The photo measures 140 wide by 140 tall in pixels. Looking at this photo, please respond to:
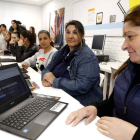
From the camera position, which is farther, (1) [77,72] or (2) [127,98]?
(1) [77,72]

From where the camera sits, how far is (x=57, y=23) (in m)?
5.80

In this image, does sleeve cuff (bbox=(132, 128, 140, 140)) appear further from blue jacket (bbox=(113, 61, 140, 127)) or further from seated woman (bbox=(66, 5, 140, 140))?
blue jacket (bbox=(113, 61, 140, 127))

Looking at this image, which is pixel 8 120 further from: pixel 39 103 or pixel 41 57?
pixel 41 57

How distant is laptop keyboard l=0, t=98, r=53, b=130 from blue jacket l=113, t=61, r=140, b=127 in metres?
0.44

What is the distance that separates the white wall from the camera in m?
6.79

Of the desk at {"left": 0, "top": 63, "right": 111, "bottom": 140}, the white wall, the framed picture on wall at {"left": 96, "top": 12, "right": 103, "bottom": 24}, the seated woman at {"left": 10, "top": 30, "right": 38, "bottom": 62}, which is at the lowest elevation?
the desk at {"left": 0, "top": 63, "right": 111, "bottom": 140}

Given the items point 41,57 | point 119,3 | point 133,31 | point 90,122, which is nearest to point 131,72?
point 133,31

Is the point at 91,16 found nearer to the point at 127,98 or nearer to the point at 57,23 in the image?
the point at 57,23

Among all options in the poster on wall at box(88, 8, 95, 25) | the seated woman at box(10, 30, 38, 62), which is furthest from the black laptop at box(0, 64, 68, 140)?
the poster on wall at box(88, 8, 95, 25)

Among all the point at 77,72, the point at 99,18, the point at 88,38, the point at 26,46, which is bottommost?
the point at 77,72

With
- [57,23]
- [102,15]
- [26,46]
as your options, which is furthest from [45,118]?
[57,23]

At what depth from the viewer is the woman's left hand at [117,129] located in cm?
56

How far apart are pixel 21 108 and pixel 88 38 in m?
3.53

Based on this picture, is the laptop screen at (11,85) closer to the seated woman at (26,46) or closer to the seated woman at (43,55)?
the seated woman at (43,55)
